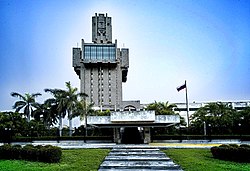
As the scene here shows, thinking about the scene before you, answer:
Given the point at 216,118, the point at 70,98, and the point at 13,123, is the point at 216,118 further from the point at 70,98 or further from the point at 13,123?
the point at 13,123

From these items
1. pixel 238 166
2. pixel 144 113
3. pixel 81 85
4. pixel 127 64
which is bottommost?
pixel 238 166

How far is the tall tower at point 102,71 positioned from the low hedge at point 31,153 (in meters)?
66.7

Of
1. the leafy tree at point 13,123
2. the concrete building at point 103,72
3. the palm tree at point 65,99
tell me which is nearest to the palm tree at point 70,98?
the palm tree at point 65,99

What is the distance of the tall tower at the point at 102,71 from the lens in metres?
80.1

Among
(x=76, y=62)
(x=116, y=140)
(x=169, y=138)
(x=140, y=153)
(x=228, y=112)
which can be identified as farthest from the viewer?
(x=76, y=62)

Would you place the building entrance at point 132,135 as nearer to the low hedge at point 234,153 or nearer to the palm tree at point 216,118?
the palm tree at point 216,118

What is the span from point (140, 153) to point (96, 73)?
2709 inches

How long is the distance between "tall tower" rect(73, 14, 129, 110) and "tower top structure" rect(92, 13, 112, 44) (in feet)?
22.0

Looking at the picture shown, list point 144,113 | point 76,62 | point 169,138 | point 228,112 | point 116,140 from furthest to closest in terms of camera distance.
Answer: point 76,62, point 228,112, point 169,138, point 116,140, point 144,113

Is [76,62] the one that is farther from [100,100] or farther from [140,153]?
[140,153]

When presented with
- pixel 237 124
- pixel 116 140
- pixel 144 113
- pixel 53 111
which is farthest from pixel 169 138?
pixel 53 111

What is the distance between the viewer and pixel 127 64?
277 ft

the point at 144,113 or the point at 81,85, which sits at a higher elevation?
the point at 81,85

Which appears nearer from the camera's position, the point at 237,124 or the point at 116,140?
the point at 116,140
